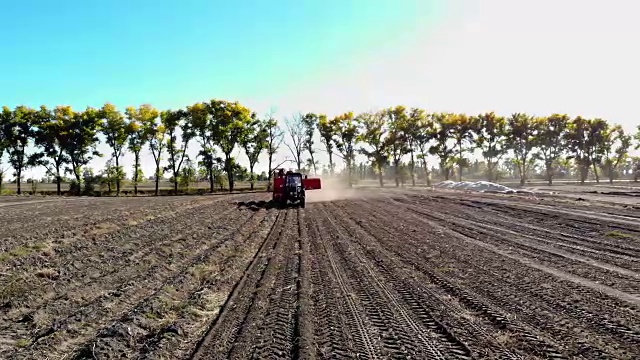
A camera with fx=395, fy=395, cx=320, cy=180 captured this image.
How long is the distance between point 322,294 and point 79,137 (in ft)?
178

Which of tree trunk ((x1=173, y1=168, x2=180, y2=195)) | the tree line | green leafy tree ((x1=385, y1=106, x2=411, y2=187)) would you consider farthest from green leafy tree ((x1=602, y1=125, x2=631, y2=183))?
tree trunk ((x1=173, y1=168, x2=180, y2=195))

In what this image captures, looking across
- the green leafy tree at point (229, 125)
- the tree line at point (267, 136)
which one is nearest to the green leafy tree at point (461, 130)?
the tree line at point (267, 136)

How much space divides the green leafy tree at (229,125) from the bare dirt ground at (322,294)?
4291 centimetres

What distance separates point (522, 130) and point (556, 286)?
2634 inches

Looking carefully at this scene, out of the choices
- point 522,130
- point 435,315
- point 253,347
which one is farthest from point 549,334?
point 522,130

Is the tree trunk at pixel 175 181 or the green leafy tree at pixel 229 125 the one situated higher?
the green leafy tree at pixel 229 125

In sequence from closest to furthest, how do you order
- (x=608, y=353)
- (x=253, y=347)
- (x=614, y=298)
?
(x=608, y=353) < (x=253, y=347) < (x=614, y=298)

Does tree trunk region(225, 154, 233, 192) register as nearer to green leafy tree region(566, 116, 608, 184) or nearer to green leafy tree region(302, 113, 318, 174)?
green leafy tree region(302, 113, 318, 174)

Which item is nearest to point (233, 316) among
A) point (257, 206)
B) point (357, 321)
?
point (357, 321)

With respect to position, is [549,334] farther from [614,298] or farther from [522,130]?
[522,130]

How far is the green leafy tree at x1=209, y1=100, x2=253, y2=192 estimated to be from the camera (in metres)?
56.6

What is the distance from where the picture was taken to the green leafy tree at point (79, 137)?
50906 mm

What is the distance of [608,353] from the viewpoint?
481cm

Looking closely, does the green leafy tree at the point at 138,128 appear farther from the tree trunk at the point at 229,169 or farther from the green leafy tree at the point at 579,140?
the green leafy tree at the point at 579,140
